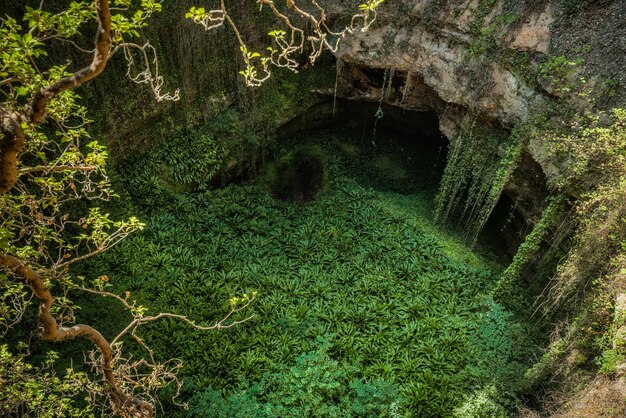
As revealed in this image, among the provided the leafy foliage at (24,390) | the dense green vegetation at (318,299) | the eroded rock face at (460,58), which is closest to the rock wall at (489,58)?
the eroded rock face at (460,58)

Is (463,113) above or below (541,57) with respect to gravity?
below

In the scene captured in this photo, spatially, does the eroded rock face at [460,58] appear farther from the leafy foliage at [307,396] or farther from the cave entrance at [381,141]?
the leafy foliage at [307,396]

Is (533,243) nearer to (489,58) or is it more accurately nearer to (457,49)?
(489,58)

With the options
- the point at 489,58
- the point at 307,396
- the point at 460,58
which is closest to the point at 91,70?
the point at 307,396

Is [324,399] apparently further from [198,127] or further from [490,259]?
[198,127]

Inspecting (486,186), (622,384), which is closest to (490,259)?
(486,186)

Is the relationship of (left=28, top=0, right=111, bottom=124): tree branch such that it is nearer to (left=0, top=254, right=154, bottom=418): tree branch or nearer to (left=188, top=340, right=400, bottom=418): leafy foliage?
(left=0, top=254, right=154, bottom=418): tree branch

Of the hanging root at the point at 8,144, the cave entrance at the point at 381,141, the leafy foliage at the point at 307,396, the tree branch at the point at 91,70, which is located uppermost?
the tree branch at the point at 91,70

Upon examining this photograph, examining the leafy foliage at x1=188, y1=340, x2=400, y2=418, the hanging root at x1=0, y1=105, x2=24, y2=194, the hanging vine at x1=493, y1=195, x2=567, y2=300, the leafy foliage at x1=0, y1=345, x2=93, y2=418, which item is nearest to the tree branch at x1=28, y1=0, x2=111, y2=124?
the hanging root at x1=0, y1=105, x2=24, y2=194
